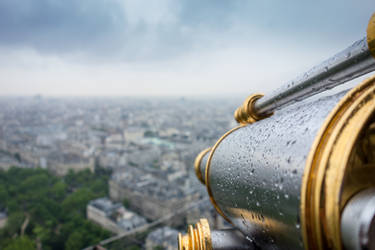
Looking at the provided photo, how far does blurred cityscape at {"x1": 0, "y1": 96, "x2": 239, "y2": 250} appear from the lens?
9.71 meters

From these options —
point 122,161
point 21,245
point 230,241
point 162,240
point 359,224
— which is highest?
point 359,224

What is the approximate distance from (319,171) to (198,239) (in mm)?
405

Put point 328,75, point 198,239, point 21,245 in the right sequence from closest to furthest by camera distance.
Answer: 1. point 328,75
2. point 198,239
3. point 21,245

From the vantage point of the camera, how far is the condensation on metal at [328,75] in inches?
15.5

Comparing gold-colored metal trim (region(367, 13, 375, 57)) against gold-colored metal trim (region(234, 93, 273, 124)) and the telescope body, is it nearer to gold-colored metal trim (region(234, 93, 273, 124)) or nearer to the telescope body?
the telescope body

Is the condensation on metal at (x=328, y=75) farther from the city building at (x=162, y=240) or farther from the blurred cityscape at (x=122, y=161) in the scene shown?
the city building at (x=162, y=240)

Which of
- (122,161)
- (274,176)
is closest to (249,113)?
(274,176)

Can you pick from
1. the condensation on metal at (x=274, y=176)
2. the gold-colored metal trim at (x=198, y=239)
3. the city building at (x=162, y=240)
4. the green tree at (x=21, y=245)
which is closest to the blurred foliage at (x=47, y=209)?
the green tree at (x=21, y=245)

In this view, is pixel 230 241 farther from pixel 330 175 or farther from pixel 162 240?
pixel 162 240

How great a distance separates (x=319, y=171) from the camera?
0.27 metres

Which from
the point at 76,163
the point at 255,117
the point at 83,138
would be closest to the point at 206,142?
the point at 76,163

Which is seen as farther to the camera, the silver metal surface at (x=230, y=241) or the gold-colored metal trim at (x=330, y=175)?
the silver metal surface at (x=230, y=241)

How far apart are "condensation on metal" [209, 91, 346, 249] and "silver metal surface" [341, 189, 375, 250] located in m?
0.04

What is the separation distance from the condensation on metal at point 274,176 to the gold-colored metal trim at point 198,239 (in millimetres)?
111
